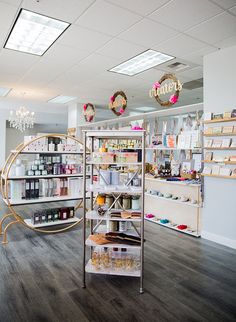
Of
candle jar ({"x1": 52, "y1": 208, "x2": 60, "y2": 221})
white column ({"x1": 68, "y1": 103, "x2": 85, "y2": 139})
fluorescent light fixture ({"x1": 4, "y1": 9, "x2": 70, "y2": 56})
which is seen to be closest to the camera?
fluorescent light fixture ({"x1": 4, "y1": 9, "x2": 70, "y2": 56})

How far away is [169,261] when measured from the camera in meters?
3.16

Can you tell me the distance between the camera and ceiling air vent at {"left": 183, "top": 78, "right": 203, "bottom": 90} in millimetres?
5607

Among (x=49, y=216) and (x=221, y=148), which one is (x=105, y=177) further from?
(x=49, y=216)

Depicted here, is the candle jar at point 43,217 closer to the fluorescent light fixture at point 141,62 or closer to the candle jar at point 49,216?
the candle jar at point 49,216

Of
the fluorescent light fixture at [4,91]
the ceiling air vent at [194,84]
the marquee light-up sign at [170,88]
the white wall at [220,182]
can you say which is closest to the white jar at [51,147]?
the marquee light-up sign at [170,88]

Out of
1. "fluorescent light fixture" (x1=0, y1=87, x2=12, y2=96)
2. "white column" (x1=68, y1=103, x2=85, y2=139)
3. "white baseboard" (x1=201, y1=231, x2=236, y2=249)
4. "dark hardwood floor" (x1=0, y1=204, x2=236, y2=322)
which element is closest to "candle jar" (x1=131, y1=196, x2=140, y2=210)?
"dark hardwood floor" (x1=0, y1=204, x2=236, y2=322)

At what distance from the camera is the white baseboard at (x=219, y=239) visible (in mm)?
3626

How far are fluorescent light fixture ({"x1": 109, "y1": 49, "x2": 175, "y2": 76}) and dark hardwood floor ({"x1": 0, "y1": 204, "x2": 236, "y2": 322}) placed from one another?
3141 millimetres

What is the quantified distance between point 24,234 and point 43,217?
41 centimetres

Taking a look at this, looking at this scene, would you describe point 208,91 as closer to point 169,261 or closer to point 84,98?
point 169,261

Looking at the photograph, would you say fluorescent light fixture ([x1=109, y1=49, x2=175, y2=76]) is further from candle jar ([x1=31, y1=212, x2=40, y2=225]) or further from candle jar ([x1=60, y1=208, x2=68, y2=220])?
candle jar ([x1=31, y1=212, x2=40, y2=225])

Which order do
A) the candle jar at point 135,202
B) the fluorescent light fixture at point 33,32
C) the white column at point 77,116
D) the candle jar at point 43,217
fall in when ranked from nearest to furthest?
1. the candle jar at point 135,202
2. the fluorescent light fixture at point 33,32
3. the candle jar at point 43,217
4. the white column at point 77,116

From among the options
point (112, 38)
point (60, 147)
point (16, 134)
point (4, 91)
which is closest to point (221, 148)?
point (112, 38)

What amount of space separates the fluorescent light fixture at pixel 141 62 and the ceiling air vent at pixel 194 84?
4.76 feet
